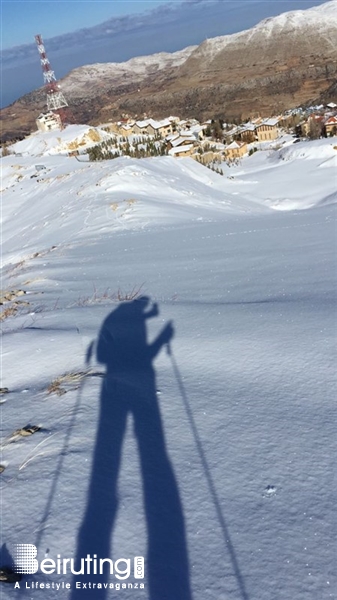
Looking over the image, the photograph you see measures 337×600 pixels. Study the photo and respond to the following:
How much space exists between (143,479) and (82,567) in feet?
2.03

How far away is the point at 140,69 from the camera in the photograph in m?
164

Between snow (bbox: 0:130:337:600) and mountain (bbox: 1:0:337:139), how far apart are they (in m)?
73.4

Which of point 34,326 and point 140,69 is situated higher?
point 140,69

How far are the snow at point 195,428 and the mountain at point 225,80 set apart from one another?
7343cm

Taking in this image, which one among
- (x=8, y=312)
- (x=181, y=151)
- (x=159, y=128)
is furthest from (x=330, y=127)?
→ (x=8, y=312)

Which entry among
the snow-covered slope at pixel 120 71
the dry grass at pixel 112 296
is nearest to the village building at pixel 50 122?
the dry grass at pixel 112 296

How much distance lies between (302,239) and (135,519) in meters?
6.69

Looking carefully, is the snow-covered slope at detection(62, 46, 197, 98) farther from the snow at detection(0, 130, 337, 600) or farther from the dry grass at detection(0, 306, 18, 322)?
the snow at detection(0, 130, 337, 600)

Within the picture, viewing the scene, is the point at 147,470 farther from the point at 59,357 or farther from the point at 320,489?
the point at 59,357

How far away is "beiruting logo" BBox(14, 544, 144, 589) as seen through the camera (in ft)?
7.65

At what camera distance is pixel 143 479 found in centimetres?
287

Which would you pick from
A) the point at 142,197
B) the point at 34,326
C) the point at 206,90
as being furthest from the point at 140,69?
the point at 34,326

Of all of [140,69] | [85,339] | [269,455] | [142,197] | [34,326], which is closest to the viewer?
[269,455]

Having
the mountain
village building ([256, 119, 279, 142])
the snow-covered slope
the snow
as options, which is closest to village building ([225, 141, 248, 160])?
village building ([256, 119, 279, 142])
